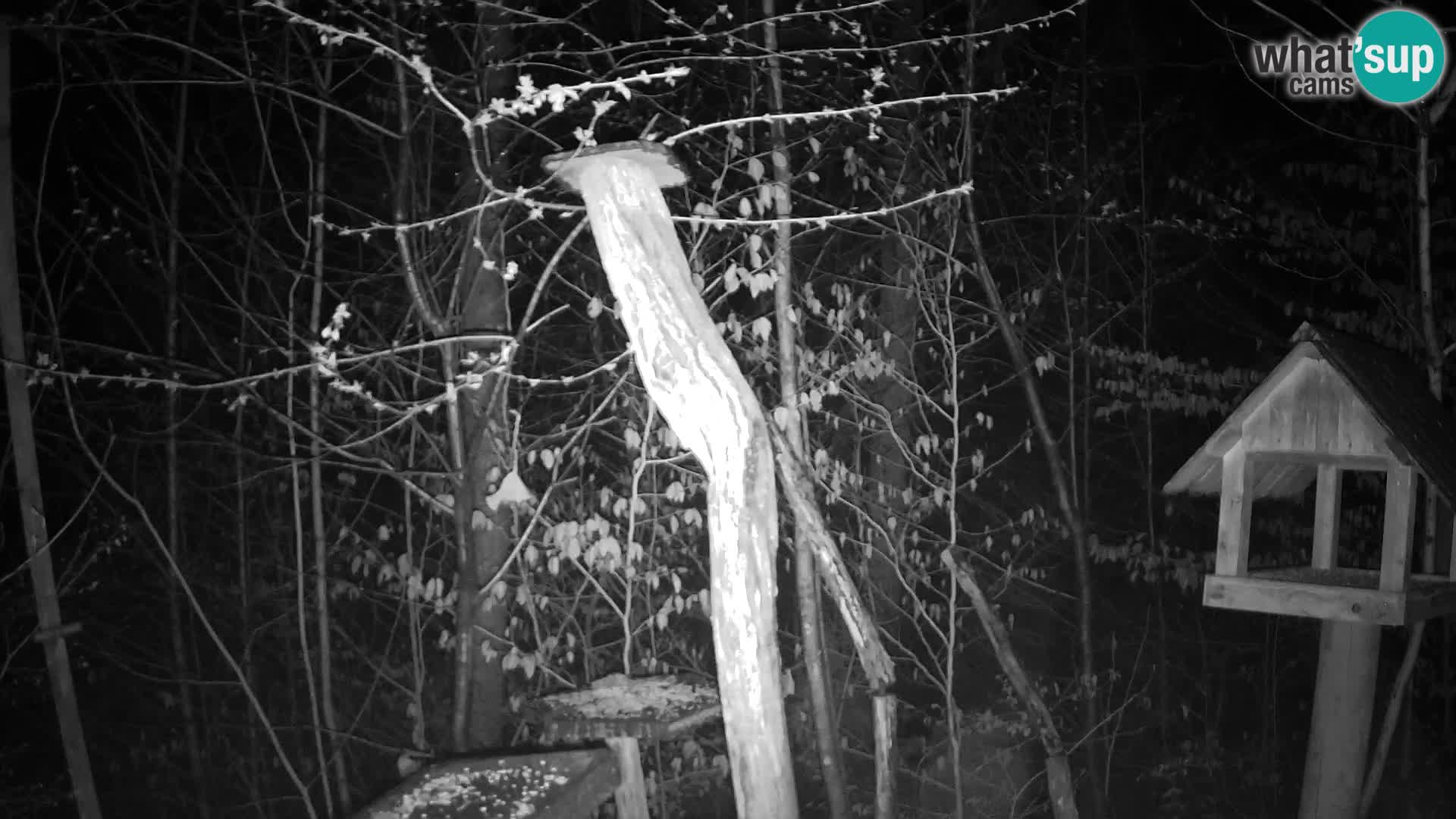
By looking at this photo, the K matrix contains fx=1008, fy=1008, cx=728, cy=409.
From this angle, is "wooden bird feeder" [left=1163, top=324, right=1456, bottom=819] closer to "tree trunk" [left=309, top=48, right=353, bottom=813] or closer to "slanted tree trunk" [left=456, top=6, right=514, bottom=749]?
"slanted tree trunk" [left=456, top=6, right=514, bottom=749]

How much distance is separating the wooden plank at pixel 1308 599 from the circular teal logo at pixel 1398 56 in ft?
8.58

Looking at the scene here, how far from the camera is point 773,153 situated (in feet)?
16.8

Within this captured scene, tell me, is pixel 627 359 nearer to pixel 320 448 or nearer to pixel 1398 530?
pixel 320 448

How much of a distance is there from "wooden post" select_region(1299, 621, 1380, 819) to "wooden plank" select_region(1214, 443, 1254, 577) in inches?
20.6

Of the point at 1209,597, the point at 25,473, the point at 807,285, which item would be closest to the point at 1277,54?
the point at 807,285

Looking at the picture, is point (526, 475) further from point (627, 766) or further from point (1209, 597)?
point (1209, 597)

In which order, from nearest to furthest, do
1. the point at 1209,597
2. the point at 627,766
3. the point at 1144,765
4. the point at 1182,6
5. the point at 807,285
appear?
the point at 627,766 → the point at 1209,597 → the point at 807,285 → the point at 1144,765 → the point at 1182,6

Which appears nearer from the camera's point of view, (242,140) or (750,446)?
(750,446)

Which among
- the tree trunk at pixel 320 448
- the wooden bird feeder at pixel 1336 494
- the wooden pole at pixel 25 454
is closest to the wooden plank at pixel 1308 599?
the wooden bird feeder at pixel 1336 494

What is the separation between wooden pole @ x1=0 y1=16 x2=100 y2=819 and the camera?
4.26 m

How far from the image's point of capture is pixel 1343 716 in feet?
14.0

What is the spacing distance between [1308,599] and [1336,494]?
545 mm

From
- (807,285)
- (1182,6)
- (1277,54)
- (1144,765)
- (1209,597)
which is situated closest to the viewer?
(1209,597)

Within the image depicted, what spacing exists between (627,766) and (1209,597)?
2.47m
